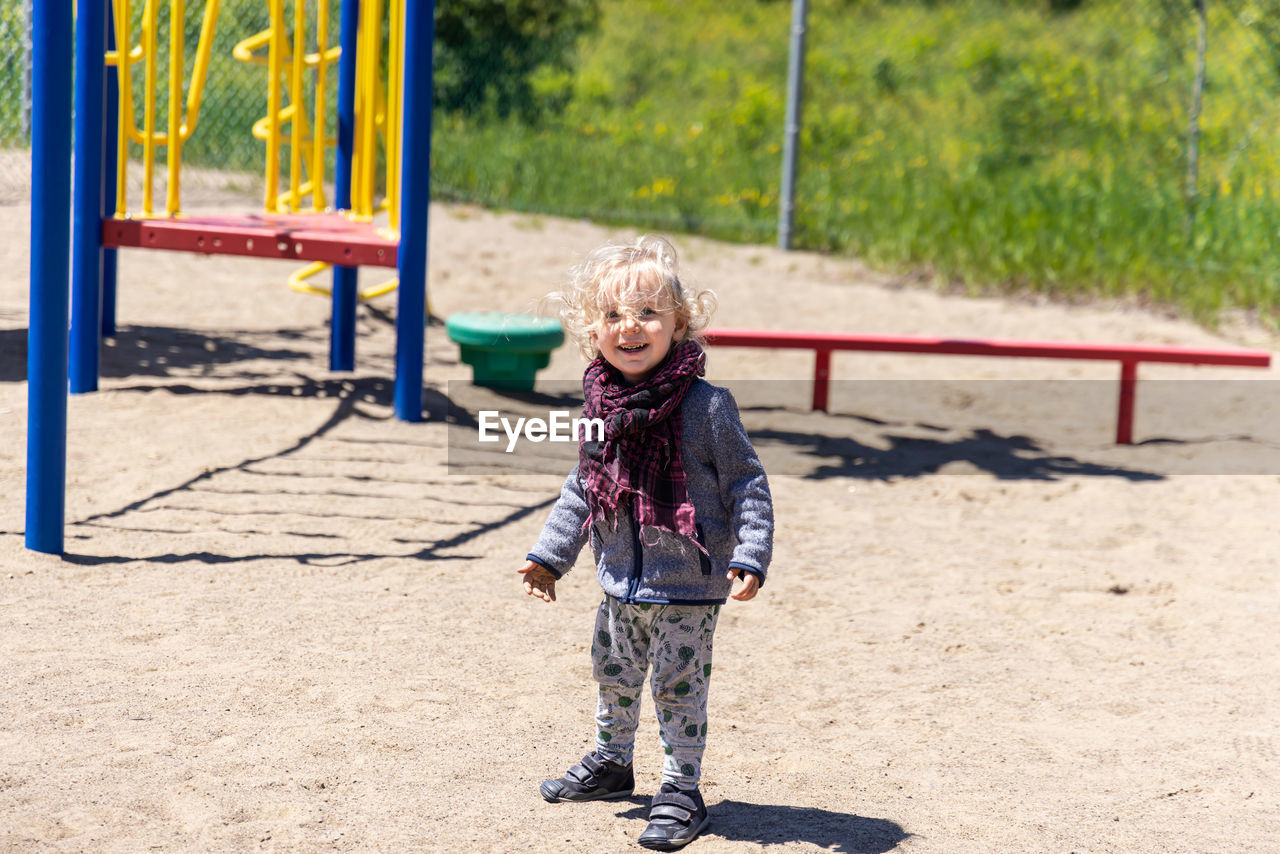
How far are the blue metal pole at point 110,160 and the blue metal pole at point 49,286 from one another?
2.06 meters

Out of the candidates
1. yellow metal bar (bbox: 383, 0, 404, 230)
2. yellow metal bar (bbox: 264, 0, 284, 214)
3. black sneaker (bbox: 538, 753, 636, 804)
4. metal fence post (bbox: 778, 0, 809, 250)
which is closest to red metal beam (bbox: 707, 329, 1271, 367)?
yellow metal bar (bbox: 383, 0, 404, 230)

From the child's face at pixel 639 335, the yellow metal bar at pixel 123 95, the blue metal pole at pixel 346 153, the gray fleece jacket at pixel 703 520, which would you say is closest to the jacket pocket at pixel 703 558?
the gray fleece jacket at pixel 703 520

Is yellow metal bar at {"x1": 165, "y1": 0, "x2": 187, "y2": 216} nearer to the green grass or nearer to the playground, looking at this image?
the playground

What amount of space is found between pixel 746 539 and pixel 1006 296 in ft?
25.1

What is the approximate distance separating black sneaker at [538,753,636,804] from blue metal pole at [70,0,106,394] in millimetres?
3888

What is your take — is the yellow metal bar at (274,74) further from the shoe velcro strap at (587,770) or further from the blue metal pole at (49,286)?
the shoe velcro strap at (587,770)

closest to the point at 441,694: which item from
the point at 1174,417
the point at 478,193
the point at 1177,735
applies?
the point at 1177,735

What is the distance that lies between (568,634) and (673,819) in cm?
121

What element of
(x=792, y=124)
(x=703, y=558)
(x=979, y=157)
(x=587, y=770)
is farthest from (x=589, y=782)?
(x=979, y=157)

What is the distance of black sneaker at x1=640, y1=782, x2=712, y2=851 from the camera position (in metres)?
2.65

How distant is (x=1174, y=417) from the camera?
7.11m

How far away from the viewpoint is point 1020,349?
258 inches

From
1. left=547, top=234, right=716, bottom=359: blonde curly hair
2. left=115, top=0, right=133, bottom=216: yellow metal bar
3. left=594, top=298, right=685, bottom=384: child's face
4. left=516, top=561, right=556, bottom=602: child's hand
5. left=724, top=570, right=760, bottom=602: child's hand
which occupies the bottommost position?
left=516, top=561, right=556, bottom=602: child's hand

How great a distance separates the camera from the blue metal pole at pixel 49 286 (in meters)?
3.97
